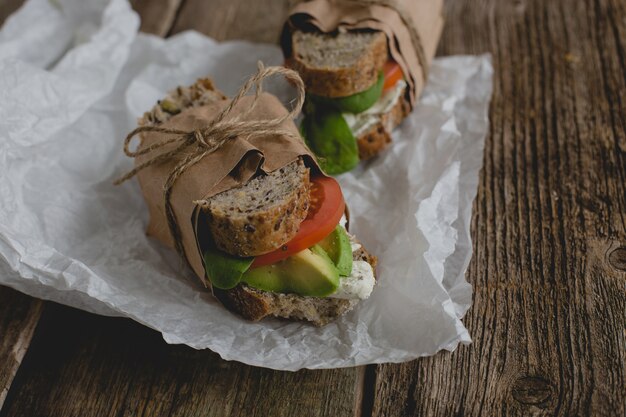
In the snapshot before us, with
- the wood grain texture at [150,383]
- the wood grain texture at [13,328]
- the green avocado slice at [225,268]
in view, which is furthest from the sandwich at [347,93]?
the wood grain texture at [13,328]

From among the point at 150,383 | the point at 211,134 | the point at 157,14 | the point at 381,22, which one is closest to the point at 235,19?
the point at 157,14

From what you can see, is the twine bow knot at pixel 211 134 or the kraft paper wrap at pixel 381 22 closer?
the twine bow knot at pixel 211 134

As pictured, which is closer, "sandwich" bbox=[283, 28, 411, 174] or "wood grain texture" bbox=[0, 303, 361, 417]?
"wood grain texture" bbox=[0, 303, 361, 417]

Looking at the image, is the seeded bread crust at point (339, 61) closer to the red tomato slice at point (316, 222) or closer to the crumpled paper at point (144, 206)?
the crumpled paper at point (144, 206)

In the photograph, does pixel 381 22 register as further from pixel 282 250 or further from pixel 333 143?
pixel 282 250

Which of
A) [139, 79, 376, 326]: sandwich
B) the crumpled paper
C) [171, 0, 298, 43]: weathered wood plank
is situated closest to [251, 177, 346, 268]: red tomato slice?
[139, 79, 376, 326]: sandwich

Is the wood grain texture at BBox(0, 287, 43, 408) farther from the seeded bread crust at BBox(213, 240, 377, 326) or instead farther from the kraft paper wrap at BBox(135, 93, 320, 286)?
the seeded bread crust at BBox(213, 240, 377, 326)
